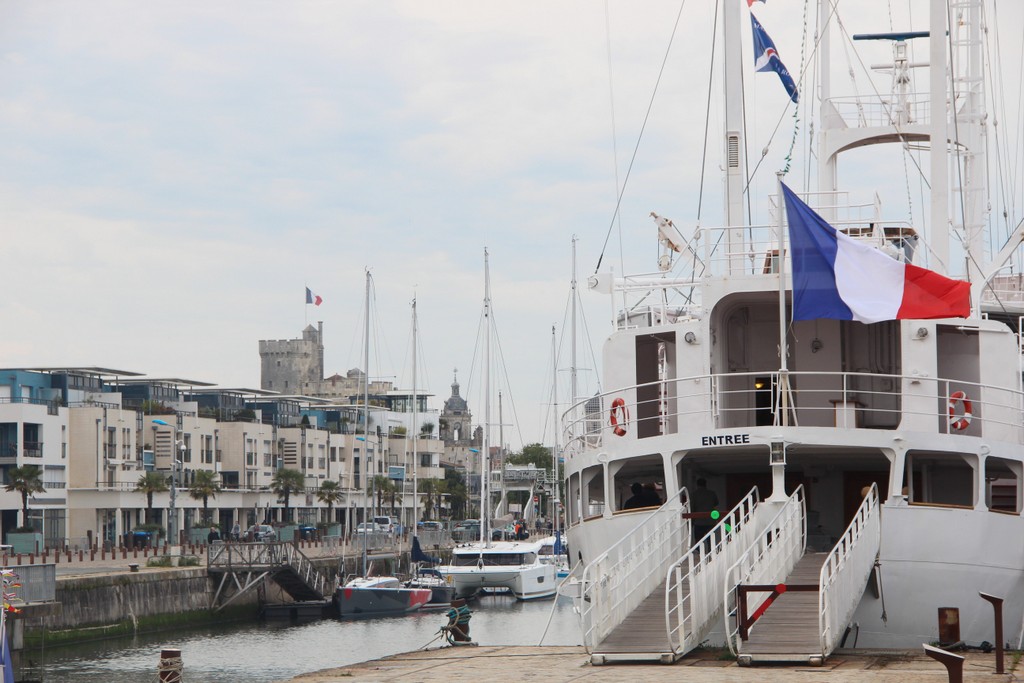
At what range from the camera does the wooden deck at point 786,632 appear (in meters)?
16.3

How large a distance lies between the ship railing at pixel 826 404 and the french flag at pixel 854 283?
1042mm

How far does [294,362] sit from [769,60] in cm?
15855

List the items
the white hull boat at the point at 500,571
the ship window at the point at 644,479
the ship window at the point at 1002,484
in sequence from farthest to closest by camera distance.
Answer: the white hull boat at the point at 500,571 < the ship window at the point at 644,479 < the ship window at the point at 1002,484

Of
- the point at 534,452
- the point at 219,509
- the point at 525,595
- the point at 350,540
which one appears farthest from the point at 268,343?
the point at 525,595

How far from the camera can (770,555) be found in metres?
18.4

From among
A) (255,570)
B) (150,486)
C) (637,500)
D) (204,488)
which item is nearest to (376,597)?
(255,570)

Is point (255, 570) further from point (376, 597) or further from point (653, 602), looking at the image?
point (653, 602)

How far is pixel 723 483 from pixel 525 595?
142ft

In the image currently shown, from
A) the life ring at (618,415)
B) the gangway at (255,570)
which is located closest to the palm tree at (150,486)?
the gangway at (255,570)

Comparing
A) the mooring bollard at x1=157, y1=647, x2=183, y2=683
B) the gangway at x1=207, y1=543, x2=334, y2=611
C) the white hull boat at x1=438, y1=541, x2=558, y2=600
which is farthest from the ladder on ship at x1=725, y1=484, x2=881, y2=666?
Answer: the white hull boat at x1=438, y1=541, x2=558, y2=600

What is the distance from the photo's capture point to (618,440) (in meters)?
23.1

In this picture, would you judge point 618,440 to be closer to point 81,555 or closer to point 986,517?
point 986,517

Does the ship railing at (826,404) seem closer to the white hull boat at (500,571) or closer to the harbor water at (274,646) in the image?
the harbor water at (274,646)

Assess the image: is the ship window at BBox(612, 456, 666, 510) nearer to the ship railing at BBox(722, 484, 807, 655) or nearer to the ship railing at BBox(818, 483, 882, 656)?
the ship railing at BBox(722, 484, 807, 655)
